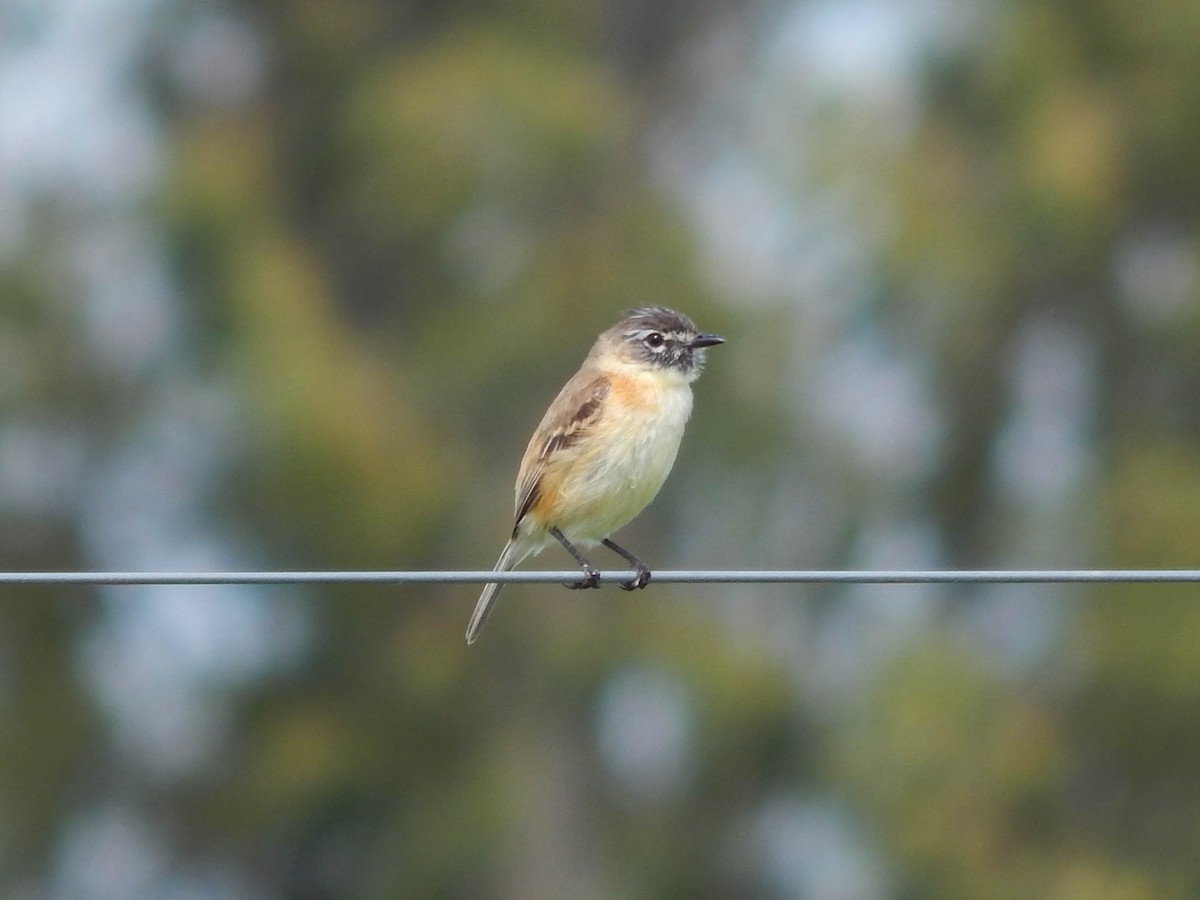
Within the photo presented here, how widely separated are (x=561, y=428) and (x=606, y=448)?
9.7 inches

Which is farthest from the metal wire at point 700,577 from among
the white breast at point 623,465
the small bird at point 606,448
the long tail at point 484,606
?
the long tail at point 484,606

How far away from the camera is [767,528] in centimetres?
1544

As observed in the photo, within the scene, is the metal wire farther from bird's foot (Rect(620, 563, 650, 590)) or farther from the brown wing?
the brown wing

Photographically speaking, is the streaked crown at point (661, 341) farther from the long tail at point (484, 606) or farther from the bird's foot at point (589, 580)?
the bird's foot at point (589, 580)

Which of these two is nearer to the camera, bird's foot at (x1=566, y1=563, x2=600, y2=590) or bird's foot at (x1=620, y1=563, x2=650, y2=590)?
bird's foot at (x1=620, y1=563, x2=650, y2=590)

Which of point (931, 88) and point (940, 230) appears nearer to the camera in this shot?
point (940, 230)

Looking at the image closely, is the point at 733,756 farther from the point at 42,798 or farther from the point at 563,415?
the point at 563,415

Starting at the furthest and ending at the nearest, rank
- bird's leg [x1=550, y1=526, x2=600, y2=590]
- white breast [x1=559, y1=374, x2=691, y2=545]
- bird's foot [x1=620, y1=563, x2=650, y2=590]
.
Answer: white breast [x1=559, y1=374, x2=691, y2=545] → bird's leg [x1=550, y1=526, x2=600, y2=590] → bird's foot [x1=620, y1=563, x2=650, y2=590]

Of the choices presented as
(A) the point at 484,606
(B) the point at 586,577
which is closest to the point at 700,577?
(B) the point at 586,577

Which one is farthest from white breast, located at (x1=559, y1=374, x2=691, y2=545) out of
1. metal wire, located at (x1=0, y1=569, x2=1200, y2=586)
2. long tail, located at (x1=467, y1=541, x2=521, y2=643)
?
metal wire, located at (x1=0, y1=569, x2=1200, y2=586)

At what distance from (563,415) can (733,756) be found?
8.09m

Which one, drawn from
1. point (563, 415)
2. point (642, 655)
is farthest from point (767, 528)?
point (563, 415)

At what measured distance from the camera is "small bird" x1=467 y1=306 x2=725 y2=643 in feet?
24.7

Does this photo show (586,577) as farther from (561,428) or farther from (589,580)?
(561,428)
